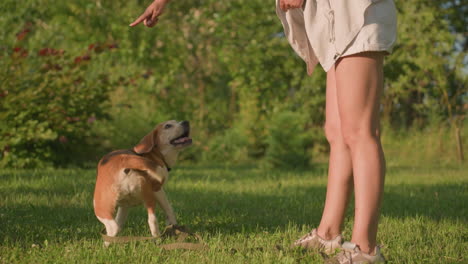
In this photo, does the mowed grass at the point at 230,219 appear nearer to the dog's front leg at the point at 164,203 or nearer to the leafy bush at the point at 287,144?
the dog's front leg at the point at 164,203

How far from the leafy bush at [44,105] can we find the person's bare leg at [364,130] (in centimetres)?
576

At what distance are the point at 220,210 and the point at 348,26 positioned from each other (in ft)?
7.92

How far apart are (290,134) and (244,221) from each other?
173 inches

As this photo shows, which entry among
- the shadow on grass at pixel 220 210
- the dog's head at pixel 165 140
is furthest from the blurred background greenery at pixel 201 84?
the dog's head at pixel 165 140

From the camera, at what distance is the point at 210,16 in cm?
1273

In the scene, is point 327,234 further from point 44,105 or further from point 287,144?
point 44,105

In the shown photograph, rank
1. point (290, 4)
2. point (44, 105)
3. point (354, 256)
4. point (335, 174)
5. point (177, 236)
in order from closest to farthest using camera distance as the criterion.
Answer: point (354, 256)
point (290, 4)
point (335, 174)
point (177, 236)
point (44, 105)

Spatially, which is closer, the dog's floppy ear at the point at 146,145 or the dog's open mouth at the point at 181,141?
the dog's floppy ear at the point at 146,145

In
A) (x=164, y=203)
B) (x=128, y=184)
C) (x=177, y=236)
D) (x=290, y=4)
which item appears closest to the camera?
(x=290, y=4)

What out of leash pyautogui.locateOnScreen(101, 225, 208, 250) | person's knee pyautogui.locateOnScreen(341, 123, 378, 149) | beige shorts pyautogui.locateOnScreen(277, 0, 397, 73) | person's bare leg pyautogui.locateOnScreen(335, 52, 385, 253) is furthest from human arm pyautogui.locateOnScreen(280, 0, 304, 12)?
leash pyautogui.locateOnScreen(101, 225, 208, 250)

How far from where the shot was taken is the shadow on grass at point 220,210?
3824 mm

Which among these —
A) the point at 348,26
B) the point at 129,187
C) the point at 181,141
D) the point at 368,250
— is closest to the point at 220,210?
the point at 181,141

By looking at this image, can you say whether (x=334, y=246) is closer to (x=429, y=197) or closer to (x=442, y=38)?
(x=429, y=197)

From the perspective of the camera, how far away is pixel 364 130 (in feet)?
8.93
